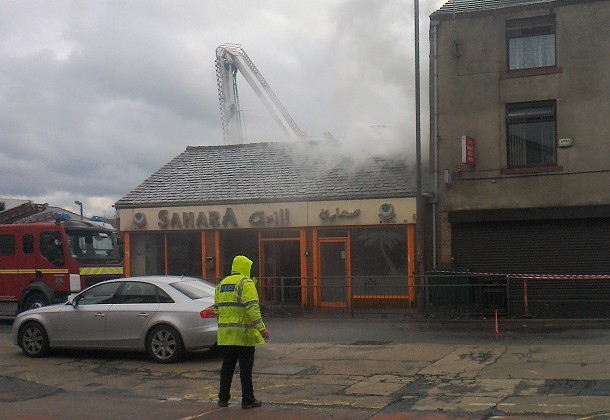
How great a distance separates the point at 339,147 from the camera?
24.4 m

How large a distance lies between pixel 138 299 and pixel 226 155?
44.9 feet

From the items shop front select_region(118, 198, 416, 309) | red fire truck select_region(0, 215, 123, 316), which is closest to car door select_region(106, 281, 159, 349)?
red fire truck select_region(0, 215, 123, 316)

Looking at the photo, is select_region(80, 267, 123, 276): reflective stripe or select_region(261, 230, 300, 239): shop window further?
select_region(261, 230, 300, 239): shop window

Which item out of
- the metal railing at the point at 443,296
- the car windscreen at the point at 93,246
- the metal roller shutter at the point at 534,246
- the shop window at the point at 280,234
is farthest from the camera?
the shop window at the point at 280,234

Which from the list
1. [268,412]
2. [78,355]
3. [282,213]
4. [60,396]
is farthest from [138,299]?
[282,213]

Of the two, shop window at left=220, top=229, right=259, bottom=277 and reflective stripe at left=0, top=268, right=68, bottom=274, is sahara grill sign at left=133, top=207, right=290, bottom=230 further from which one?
reflective stripe at left=0, top=268, right=68, bottom=274

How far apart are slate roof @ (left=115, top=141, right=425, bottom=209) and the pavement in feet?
24.2

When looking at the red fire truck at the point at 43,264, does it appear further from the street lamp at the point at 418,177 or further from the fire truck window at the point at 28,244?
the street lamp at the point at 418,177

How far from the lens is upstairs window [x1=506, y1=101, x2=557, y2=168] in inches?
791

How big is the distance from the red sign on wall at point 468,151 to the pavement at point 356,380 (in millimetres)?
5789

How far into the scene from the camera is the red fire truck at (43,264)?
19.0m

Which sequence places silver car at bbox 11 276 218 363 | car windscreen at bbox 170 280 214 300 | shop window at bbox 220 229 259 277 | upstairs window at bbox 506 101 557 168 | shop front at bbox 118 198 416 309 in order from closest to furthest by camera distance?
silver car at bbox 11 276 218 363 < car windscreen at bbox 170 280 214 300 < upstairs window at bbox 506 101 557 168 < shop front at bbox 118 198 416 309 < shop window at bbox 220 229 259 277

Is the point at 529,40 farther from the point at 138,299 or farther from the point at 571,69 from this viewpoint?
the point at 138,299

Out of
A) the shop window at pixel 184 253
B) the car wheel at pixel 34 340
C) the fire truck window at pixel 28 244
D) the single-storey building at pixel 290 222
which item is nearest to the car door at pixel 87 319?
the car wheel at pixel 34 340
